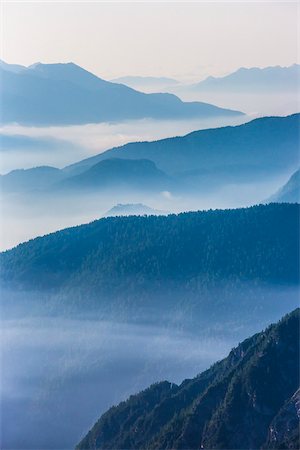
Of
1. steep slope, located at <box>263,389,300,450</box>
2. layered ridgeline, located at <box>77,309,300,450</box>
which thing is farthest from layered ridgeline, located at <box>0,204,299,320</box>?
steep slope, located at <box>263,389,300,450</box>

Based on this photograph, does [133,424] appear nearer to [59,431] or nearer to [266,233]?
[59,431]

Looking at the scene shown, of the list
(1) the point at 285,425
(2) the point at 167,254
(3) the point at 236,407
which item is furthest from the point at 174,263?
(1) the point at 285,425

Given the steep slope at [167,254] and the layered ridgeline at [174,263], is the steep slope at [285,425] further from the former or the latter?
the steep slope at [167,254]

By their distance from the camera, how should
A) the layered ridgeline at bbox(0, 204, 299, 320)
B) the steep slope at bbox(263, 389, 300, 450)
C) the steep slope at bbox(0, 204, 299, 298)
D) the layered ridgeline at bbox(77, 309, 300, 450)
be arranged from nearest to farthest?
the steep slope at bbox(263, 389, 300, 450)
the layered ridgeline at bbox(77, 309, 300, 450)
the layered ridgeline at bbox(0, 204, 299, 320)
the steep slope at bbox(0, 204, 299, 298)

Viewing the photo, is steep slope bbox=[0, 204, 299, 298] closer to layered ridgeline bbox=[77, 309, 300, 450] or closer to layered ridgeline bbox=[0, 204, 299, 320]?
layered ridgeline bbox=[0, 204, 299, 320]

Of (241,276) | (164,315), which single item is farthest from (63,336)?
(241,276)

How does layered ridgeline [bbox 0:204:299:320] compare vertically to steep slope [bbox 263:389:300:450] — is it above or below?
above
